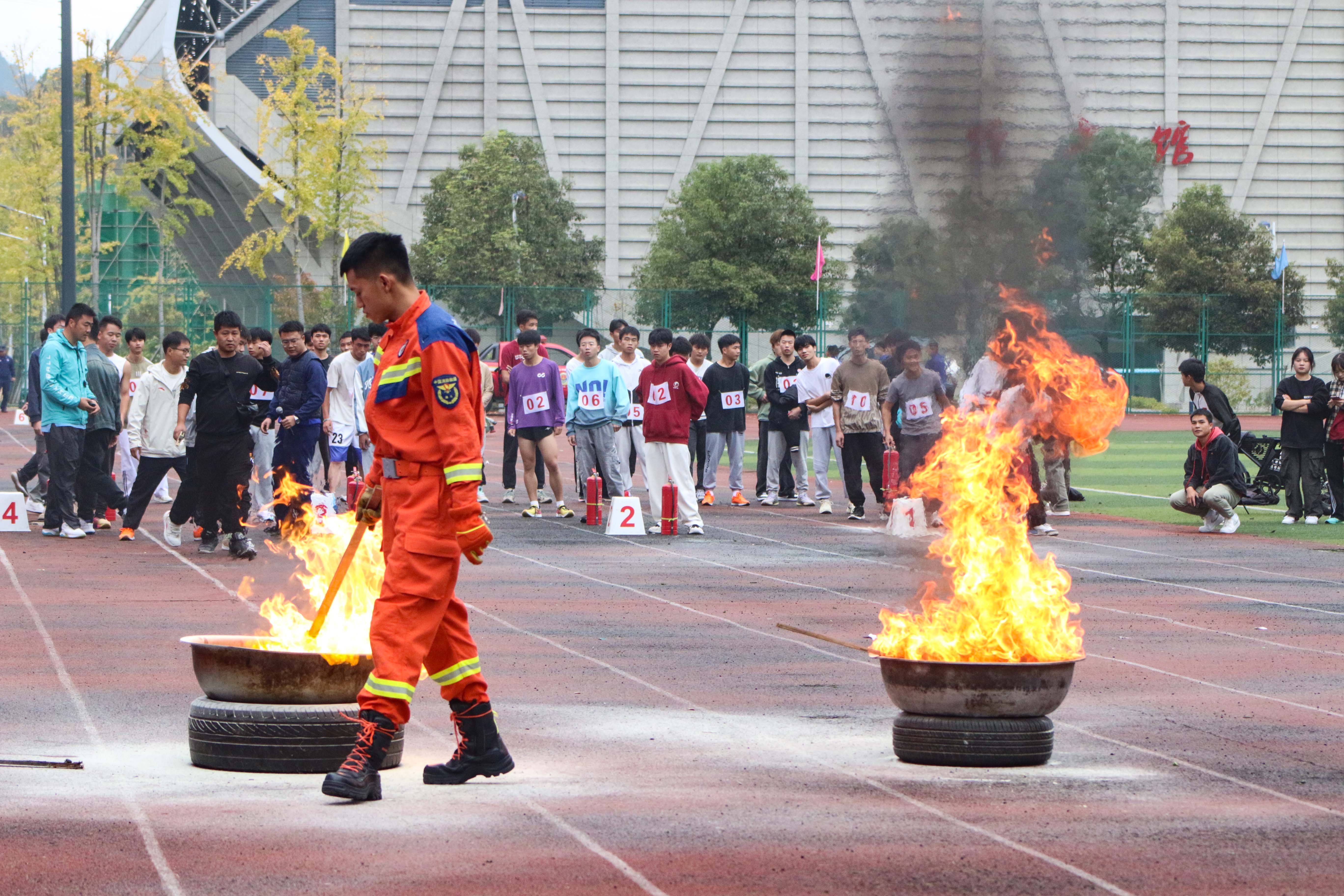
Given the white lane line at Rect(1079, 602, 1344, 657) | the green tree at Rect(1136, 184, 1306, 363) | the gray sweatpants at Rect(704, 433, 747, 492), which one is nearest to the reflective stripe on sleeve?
the white lane line at Rect(1079, 602, 1344, 657)

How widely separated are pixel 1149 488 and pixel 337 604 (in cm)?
1857

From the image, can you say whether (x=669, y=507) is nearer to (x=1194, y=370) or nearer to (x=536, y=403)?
(x=536, y=403)

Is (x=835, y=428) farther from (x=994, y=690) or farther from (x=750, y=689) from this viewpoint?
(x=994, y=690)

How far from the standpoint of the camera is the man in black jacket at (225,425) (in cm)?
1366

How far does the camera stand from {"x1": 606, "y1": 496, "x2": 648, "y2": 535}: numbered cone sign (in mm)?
16234

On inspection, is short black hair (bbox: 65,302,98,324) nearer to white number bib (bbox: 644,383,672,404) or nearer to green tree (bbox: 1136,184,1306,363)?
white number bib (bbox: 644,383,672,404)

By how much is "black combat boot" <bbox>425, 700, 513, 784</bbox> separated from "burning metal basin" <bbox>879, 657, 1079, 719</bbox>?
1587mm

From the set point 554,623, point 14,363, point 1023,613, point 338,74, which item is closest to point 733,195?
point 338,74

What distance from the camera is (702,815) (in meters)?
5.65

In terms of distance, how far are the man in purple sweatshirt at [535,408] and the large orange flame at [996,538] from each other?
35.2 ft

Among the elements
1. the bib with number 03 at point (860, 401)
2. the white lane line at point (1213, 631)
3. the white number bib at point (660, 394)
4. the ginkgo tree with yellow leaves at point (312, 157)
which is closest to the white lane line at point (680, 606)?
the white number bib at point (660, 394)

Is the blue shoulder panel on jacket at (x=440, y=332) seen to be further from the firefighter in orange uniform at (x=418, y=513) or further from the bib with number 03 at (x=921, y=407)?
the bib with number 03 at (x=921, y=407)

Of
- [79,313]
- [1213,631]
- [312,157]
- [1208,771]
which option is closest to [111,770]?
[1208,771]

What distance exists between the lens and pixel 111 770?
6273mm
